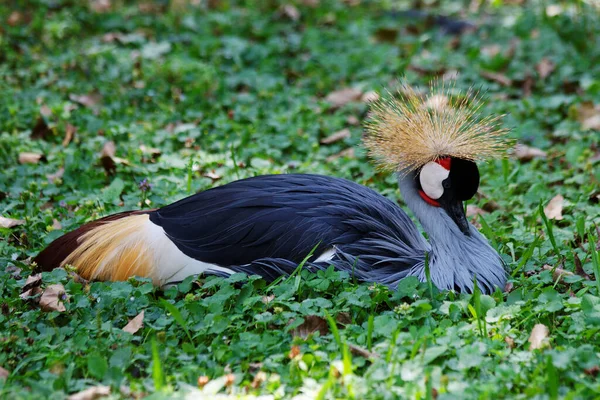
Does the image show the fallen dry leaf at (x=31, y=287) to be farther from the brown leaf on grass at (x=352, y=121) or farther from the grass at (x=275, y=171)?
the brown leaf on grass at (x=352, y=121)

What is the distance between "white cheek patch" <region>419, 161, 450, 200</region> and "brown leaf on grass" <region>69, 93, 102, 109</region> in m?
2.35

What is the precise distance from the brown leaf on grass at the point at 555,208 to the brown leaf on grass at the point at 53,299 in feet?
6.28

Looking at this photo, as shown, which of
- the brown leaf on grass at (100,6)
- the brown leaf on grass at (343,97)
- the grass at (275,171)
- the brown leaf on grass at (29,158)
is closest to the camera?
the grass at (275,171)

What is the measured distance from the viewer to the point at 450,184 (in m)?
2.75

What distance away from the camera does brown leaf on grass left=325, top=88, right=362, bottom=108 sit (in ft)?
15.1

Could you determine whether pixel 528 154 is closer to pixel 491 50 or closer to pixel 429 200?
pixel 429 200

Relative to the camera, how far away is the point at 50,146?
13.0ft

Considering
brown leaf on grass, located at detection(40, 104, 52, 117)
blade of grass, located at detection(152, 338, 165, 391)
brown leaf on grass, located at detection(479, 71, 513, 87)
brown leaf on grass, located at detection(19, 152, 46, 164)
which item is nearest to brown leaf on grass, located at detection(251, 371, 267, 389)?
blade of grass, located at detection(152, 338, 165, 391)

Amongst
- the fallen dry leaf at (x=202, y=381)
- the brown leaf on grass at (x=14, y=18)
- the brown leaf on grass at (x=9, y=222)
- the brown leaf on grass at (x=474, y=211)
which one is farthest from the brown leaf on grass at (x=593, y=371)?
the brown leaf on grass at (x=14, y=18)

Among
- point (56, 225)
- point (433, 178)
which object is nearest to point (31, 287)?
point (56, 225)

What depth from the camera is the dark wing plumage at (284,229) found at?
2693 millimetres

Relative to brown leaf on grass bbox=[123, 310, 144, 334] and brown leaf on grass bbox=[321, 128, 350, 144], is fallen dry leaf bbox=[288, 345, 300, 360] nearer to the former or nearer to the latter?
brown leaf on grass bbox=[123, 310, 144, 334]

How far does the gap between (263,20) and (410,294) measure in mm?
3585

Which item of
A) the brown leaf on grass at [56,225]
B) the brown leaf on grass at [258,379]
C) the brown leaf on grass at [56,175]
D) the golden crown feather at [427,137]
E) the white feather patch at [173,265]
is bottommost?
the brown leaf on grass at [258,379]
